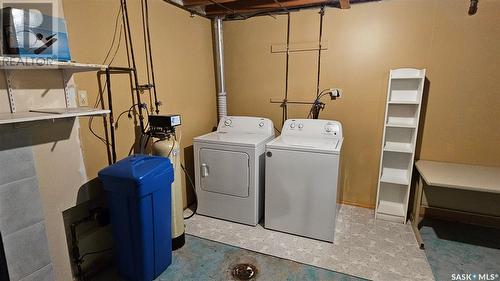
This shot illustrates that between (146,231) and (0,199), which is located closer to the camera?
(0,199)

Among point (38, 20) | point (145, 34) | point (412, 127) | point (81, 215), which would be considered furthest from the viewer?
point (412, 127)

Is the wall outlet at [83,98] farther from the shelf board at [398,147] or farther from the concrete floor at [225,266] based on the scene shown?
the shelf board at [398,147]

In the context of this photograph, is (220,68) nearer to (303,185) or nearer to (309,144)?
(309,144)

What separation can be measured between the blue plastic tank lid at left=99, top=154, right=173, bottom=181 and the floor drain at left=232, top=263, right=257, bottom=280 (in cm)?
99

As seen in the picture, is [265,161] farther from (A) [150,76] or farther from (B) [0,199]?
(B) [0,199]

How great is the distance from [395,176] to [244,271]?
1.96 metres

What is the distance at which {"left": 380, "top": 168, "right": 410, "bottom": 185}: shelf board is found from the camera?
8.97 feet

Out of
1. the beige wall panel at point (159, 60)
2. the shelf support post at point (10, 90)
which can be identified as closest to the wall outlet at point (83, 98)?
the beige wall panel at point (159, 60)

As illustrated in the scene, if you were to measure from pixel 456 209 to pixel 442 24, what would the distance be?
6.29 feet

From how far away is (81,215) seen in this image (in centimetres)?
196

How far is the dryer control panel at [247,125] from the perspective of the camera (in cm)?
300

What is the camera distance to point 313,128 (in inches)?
112

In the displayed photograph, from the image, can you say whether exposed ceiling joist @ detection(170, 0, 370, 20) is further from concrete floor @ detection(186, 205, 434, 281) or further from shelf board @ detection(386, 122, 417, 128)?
concrete floor @ detection(186, 205, 434, 281)

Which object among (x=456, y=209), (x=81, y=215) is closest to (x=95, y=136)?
(x=81, y=215)
